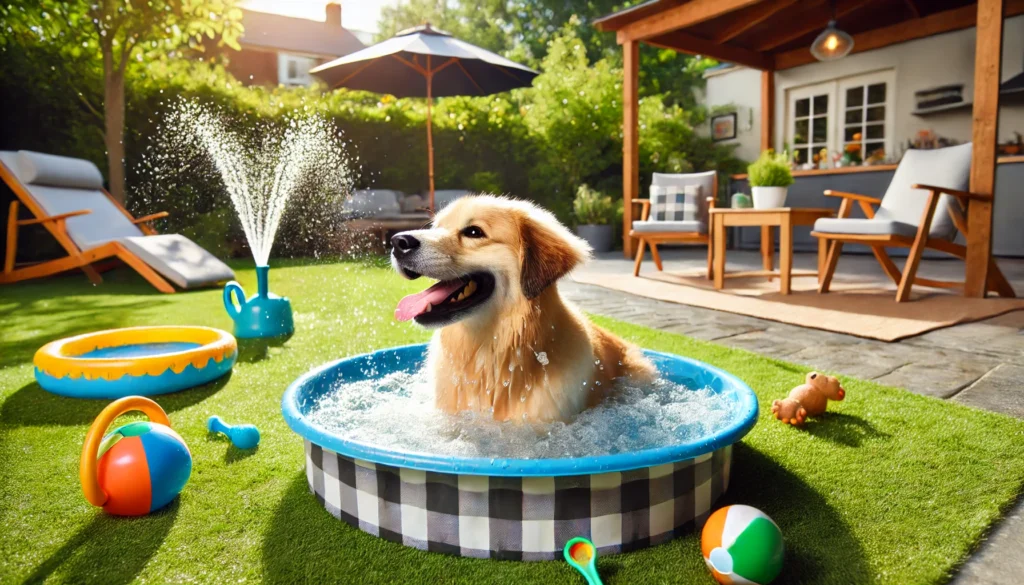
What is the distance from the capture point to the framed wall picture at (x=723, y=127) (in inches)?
508

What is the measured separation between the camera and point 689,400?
236cm

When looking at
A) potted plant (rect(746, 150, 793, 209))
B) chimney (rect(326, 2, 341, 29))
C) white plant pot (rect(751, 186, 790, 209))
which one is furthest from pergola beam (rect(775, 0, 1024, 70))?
chimney (rect(326, 2, 341, 29))

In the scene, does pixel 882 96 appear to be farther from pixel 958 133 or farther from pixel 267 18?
pixel 267 18

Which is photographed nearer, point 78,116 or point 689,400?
point 689,400

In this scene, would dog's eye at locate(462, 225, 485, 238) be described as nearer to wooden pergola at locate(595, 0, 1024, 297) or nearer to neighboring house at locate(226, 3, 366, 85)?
wooden pergola at locate(595, 0, 1024, 297)

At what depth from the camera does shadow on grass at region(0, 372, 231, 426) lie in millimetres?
2443

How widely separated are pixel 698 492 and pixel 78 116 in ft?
31.7

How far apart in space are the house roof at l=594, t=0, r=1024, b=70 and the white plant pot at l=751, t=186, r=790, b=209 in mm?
2678

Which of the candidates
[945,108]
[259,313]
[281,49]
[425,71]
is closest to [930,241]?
[259,313]

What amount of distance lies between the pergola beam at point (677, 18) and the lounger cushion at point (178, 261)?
19.3 ft

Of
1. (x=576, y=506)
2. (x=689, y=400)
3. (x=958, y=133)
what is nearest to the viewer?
(x=576, y=506)

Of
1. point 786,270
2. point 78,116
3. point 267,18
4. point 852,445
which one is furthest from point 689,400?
point 267,18

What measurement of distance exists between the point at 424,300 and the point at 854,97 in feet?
37.0

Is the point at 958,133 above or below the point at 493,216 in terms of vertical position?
above
